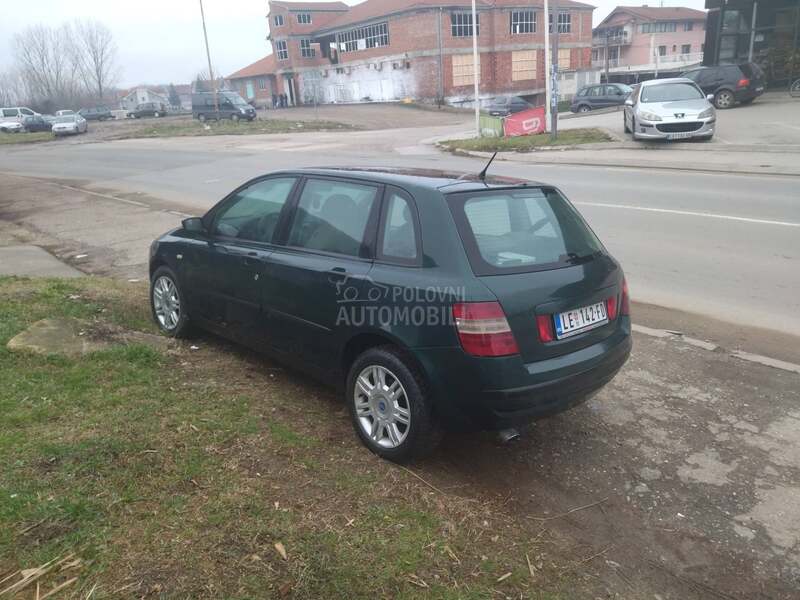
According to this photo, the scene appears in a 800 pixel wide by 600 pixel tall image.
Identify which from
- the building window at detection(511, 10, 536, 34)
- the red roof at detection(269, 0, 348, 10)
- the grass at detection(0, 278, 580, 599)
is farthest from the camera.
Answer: the red roof at detection(269, 0, 348, 10)

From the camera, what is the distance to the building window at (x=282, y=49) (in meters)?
69.2

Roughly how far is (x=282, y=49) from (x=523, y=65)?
2729 centimetres

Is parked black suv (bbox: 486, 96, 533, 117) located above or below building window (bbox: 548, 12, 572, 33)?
below

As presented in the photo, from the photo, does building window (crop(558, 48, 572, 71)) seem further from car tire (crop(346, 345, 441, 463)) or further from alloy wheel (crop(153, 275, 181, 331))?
car tire (crop(346, 345, 441, 463))

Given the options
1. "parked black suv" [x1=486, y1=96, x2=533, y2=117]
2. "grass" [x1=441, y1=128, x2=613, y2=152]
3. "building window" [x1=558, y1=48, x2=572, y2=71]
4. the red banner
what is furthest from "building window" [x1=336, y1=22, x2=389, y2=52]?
"grass" [x1=441, y1=128, x2=613, y2=152]

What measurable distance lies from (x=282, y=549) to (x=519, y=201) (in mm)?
2352

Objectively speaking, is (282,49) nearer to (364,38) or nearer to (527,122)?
(364,38)

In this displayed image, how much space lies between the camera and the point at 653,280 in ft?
23.6

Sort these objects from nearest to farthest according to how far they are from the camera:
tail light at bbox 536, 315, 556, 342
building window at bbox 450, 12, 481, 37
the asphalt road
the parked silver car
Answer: tail light at bbox 536, 315, 556, 342 → the asphalt road → the parked silver car → building window at bbox 450, 12, 481, 37

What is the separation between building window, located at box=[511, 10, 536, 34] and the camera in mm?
57750

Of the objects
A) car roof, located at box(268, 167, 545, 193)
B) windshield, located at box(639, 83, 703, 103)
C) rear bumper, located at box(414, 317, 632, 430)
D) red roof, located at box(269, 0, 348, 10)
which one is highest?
red roof, located at box(269, 0, 348, 10)

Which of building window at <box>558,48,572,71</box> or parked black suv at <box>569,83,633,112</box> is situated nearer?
parked black suv at <box>569,83,633,112</box>

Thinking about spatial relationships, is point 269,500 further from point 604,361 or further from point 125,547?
point 604,361

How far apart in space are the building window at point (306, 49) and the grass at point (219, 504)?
70.7 meters
